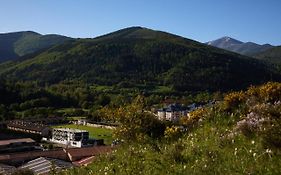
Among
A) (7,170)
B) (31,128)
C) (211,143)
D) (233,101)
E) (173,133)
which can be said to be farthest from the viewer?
(31,128)

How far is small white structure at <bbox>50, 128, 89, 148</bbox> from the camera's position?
71.3 m

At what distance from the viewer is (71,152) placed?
4319 centimetres

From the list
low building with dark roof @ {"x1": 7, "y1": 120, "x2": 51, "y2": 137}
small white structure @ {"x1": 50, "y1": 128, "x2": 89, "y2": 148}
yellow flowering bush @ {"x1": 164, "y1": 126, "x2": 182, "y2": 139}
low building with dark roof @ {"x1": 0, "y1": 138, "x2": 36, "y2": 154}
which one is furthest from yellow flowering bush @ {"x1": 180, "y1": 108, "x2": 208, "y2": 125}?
low building with dark roof @ {"x1": 7, "y1": 120, "x2": 51, "y2": 137}

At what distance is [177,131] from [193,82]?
17524 centimetres

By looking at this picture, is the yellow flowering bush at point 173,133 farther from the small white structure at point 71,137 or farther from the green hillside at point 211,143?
the small white structure at point 71,137

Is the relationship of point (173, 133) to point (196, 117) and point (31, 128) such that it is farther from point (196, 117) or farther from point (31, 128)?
point (31, 128)

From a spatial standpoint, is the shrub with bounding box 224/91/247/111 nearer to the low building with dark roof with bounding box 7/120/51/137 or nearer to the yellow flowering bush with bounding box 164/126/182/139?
the yellow flowering bush with bounding box 164/126/182/139

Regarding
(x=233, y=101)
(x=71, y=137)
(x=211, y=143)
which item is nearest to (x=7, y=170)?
(x=233, y=101)

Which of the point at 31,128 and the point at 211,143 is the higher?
the point at 211,143

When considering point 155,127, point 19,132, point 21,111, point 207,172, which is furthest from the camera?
point 21,111

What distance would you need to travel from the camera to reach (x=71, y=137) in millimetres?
76438

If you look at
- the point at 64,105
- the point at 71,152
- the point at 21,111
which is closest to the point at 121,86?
the point at 64,105

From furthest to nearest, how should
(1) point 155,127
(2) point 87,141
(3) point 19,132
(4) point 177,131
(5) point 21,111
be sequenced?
(5) point 21,111 < (3) point 19,132 < (2) point 87,141 < (1) point 155,127 < (4) point 177,131

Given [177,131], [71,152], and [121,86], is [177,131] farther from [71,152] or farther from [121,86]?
[121,86]
